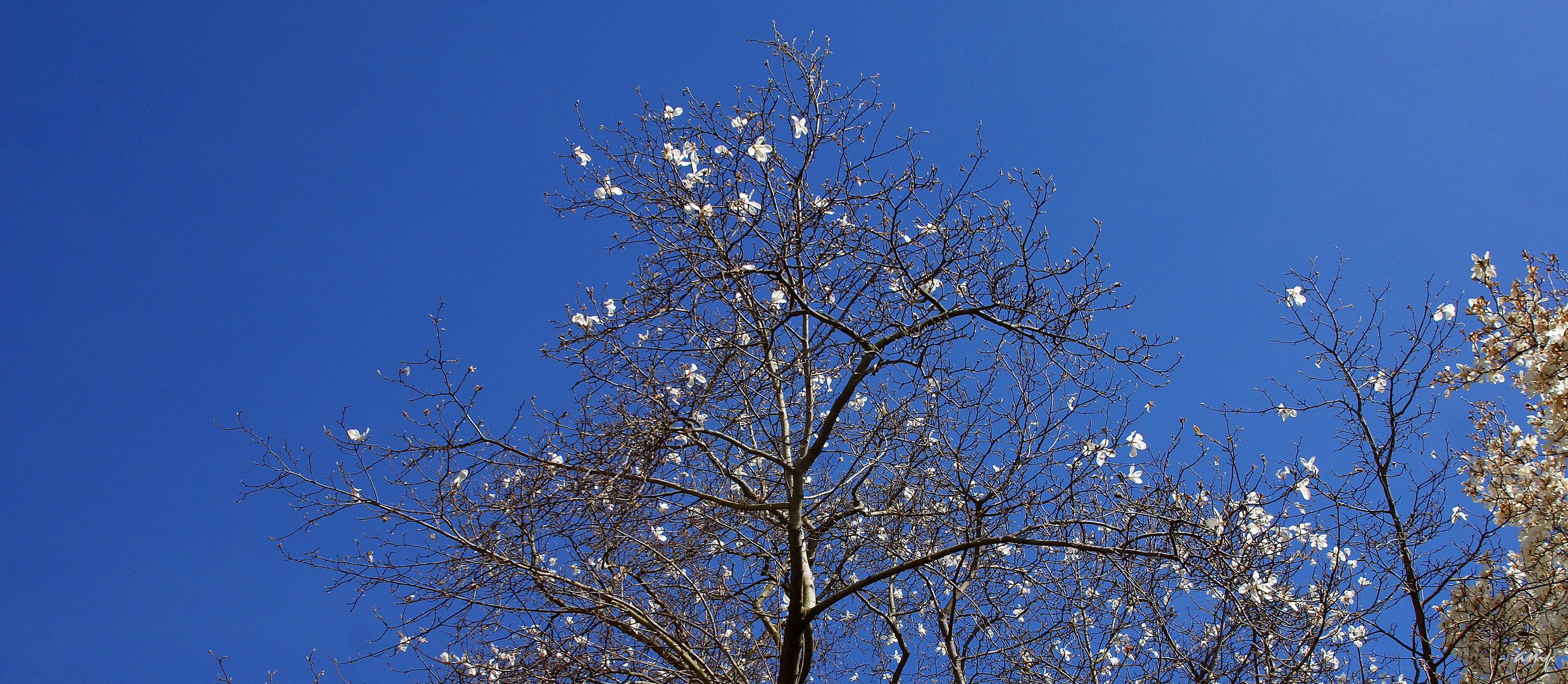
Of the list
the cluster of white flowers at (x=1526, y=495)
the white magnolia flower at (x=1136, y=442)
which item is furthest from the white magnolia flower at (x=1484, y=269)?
the white magnolia flower at (x=1136, y=442)

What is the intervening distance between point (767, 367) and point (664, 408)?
1.19 meters

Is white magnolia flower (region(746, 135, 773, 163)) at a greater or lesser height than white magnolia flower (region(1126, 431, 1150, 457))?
greater

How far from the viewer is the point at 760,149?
4.57 m

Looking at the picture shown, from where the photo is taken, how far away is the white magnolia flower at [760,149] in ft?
14.9

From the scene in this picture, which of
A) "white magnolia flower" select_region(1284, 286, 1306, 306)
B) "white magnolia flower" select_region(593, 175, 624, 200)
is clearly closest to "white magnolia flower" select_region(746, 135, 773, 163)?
"white magnolia flower" select_region(593, 175, 624, 200)

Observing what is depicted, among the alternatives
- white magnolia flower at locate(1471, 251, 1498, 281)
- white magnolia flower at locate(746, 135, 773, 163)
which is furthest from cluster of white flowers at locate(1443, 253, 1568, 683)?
white magnolia flower at locate(746, 135, 773, 163)

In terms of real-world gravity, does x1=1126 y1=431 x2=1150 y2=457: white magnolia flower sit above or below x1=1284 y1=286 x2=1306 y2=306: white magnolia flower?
below

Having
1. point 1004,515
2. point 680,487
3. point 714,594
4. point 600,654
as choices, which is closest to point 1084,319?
point 1004,515

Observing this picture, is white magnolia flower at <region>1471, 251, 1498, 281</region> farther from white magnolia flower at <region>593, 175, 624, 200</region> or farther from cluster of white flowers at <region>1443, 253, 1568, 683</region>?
white magnolia flower at <region>593, 175, 624, 200</region>

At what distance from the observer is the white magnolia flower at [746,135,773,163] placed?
14.9 ft

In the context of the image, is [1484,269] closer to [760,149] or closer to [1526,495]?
[1526,495]

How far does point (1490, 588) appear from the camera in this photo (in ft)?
18.6

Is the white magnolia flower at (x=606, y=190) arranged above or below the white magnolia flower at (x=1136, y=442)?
above

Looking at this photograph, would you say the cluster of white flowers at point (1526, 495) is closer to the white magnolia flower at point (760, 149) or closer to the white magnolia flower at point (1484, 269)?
the white magnolia flower at point (1484, 269)
